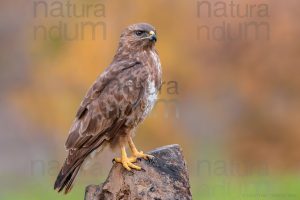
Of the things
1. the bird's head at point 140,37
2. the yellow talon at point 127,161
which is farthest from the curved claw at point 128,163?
the bird's head at point 140,37

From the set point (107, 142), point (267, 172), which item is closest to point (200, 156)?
point (267, 172)

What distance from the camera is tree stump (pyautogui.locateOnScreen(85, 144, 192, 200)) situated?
8227mm

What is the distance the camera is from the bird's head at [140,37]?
911 centimetres

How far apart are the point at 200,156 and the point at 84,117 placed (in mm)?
5223

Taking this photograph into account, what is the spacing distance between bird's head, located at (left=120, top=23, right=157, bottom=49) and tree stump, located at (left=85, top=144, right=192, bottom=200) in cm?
109

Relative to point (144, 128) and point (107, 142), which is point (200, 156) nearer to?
point (144, 128)

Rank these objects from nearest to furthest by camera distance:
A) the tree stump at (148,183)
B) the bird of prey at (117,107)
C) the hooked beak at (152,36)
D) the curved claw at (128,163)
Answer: the tree stump at (148,183) < the curved claw at (128,163) < the bird of prey at (117,107) < the hooked beak at (152,36)

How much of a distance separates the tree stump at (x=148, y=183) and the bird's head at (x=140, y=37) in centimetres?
109

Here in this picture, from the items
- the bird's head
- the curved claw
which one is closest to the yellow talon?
the curved claw

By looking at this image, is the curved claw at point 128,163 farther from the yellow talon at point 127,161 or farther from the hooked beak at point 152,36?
the hooked beak at point 152,36

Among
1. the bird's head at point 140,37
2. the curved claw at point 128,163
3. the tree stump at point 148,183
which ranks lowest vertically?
the tree stump at point 148,183

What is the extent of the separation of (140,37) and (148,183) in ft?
4.66

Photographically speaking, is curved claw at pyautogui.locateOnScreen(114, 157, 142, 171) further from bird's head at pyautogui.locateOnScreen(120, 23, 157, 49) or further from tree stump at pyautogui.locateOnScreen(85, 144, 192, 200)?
bird's head at pyautogui.locateOnScreen(120, 23, 157, 49)

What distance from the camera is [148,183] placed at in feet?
27.2
